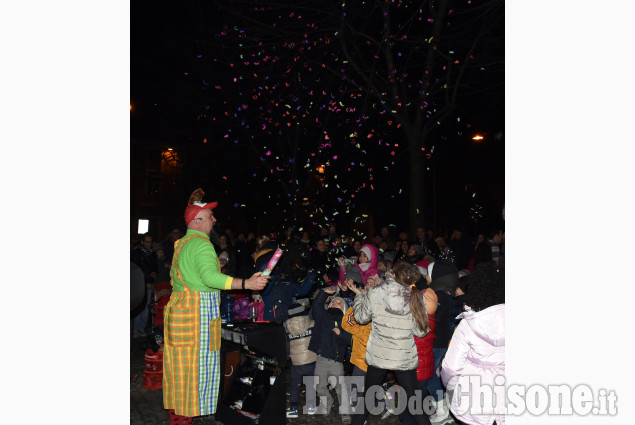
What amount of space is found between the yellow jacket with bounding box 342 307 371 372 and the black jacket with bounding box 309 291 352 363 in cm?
21

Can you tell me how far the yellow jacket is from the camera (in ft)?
19.4

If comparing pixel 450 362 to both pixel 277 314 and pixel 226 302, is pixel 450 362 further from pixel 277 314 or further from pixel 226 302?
pixel 226 302

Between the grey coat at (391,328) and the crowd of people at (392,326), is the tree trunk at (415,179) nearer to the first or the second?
the crowd of people at (392,326)

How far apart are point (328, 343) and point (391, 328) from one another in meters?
1.29

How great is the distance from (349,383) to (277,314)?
1185 millimetres

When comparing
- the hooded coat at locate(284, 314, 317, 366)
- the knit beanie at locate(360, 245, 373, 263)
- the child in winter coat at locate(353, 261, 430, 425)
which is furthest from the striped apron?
the knit beanie at locate(360, 245, 373, 263)

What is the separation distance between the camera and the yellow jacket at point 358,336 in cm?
590

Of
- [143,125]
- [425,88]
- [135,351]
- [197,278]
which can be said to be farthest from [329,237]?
[143,125]

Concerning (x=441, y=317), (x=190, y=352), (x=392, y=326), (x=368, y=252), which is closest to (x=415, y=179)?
(x=368, y=252)

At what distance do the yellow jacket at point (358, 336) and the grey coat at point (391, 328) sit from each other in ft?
1.96

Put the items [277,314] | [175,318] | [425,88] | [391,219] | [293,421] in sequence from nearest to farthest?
[175,318], [293,421], [277,314], [425,88], [391,219]

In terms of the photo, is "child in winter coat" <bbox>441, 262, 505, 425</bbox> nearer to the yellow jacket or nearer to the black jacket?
the yellow jacket

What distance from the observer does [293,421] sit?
5.97m

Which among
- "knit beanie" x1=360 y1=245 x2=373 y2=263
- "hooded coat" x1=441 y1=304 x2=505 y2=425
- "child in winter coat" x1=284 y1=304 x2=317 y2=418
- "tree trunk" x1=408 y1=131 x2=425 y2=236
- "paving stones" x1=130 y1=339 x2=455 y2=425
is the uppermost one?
"tree trunk" x1=408 y1=131 x2=425 y2=236
